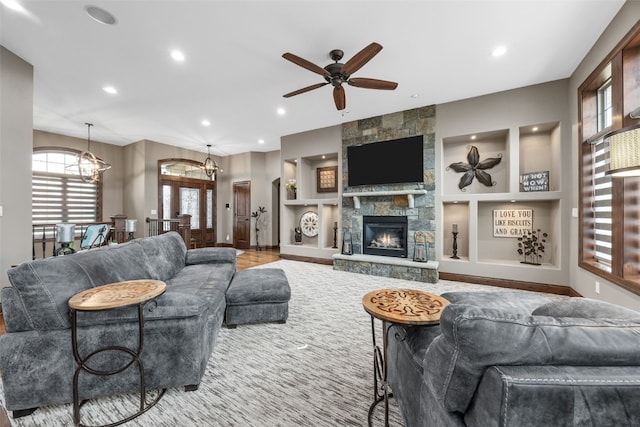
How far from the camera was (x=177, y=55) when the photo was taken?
3.19m

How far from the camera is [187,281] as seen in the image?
261cm

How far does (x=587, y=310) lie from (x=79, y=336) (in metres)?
2.56

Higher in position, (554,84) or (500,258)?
(554,84)

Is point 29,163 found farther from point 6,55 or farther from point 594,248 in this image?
point 594,248

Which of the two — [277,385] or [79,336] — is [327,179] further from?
[79,336]

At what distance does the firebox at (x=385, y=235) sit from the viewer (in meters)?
5.00

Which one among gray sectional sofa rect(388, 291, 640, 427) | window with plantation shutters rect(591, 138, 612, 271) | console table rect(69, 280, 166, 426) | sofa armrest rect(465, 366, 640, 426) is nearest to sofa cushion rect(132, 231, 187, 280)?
console table rect(69, 280, 166, 426)

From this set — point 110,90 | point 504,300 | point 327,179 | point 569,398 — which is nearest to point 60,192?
point 110,90

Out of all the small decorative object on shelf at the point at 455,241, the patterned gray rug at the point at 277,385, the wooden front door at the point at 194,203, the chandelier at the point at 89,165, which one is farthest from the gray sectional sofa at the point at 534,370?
the wooden front door at the point at 194,203

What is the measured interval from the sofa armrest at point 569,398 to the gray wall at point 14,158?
4846mm

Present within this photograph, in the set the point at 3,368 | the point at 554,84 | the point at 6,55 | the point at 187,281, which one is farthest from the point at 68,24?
the point at 554,84

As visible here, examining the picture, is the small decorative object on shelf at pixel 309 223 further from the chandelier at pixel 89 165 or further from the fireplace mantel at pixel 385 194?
the chandelier at pixel 89 165

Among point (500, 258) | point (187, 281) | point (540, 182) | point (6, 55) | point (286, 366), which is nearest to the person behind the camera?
point (286, 366)

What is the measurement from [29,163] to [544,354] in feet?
17.4
